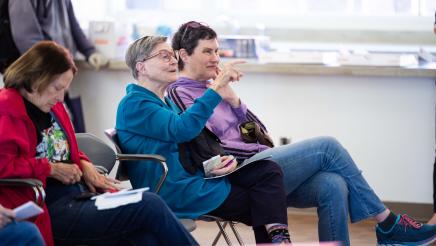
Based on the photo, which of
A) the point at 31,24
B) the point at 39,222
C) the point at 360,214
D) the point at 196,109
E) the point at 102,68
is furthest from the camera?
the point at 102,68

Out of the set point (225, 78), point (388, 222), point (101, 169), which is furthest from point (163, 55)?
point (388, 222)

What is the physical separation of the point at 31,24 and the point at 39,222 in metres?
2.29

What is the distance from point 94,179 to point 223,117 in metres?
0.76

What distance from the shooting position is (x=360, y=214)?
3.65 meters

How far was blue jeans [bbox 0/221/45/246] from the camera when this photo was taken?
2693 millimetres

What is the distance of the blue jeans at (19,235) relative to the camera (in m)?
2.69

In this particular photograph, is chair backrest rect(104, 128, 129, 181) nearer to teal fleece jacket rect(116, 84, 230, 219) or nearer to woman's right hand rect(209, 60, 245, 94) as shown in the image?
teal fleece jacket rect(116, 84, 230, 219)

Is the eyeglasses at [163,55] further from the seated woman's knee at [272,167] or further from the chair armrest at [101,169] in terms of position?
the seated woman's knee at [272,167]

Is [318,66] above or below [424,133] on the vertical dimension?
above

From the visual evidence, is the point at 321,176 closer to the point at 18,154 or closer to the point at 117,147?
A: the point at 117,147

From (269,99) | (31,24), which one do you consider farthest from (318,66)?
(31,24)

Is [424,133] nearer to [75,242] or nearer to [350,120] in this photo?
[350,120]

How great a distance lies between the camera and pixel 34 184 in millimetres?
2846

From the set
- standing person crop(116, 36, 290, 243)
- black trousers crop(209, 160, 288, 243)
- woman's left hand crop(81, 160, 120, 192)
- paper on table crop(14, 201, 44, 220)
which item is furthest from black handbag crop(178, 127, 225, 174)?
paper on table crop(14, 201, 44, 220)
